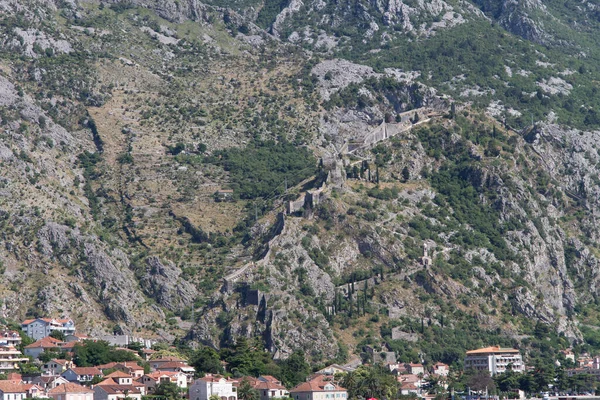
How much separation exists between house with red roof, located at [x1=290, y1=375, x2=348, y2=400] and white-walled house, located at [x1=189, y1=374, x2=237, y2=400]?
7820 mm

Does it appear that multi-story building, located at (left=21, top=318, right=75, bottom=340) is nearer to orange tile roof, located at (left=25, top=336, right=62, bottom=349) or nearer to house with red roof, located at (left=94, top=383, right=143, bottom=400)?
orange tile roof, located at (left=25, top=336, right=62, bottom=349)

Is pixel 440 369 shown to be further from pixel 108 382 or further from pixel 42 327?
pixel 108 382

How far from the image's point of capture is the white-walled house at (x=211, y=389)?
6132 inches

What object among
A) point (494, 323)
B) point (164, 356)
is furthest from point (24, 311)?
point (494, 323)

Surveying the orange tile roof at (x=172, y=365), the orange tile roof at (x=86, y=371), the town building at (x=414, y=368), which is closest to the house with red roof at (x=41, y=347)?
the orange tile roof at (x=86, y=371)

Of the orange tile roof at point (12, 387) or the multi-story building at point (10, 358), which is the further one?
the multi-story building at point (10, 358)

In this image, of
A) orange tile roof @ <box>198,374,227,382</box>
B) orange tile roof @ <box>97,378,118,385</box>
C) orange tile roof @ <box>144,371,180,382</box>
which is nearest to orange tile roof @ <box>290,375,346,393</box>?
orange tile roof @ <box>198,374,227,382</box>

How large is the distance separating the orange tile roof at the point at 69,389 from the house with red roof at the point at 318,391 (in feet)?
76.2

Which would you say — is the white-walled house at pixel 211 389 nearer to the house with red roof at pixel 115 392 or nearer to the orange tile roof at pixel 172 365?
the house with red roof at pixel 115 392

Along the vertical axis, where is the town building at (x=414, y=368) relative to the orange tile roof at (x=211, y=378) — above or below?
above

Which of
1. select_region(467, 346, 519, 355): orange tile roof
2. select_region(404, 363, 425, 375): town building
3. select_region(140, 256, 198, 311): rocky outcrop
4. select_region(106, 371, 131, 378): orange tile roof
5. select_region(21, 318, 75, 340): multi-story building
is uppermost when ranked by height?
select_region(140, 256, 198, 311): rocky outcrop

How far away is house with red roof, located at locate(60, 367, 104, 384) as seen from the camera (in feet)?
517

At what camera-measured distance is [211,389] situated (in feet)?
512

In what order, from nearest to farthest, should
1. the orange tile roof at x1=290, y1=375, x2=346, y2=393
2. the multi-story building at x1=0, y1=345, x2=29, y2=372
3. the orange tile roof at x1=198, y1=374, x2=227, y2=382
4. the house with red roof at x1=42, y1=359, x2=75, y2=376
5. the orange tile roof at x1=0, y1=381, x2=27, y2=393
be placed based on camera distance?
1. the orange tile roof at x1=0, y1=381, x2=27, y2=393
2. the orange tile roof at x1=198, y1=374, x2=227, y2=382
3. the house with red roof at x1=42, y1=359, x2=75, y2=376
4. the multi-story building at x1=0, y1=345, x2=29, y2=372
5. the orange tile roof at x1=290, y1=375, x2=346, y2=393
